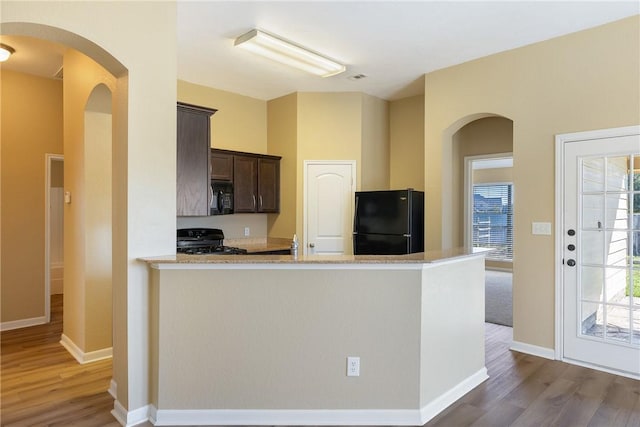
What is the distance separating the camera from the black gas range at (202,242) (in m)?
4.43

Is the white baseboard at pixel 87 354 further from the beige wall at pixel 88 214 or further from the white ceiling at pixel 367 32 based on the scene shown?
the white ceiling at pixel 367 32

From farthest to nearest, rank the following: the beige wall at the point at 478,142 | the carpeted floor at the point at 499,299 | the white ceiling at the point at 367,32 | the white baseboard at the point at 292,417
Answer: the beige wall at the point at 478,142 → the carpeted floor at the point at 499,299 → the white ceiling at the point at 367,32 → the white baseboard at the point at 292,417

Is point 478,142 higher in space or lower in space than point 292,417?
higher

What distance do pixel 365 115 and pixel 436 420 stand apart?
393cm

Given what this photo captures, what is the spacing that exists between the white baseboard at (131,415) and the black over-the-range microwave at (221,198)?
2.51 meters

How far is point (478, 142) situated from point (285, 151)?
3.14m

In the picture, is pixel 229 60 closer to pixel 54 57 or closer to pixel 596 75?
pixel 54 57

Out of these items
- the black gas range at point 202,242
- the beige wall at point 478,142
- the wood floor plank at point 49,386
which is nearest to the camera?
the wood floor plank at point 49,386

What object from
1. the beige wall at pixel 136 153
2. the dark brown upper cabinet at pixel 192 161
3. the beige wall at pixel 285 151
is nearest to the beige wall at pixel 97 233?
the dark brown upper cabinet at pixel 192 161

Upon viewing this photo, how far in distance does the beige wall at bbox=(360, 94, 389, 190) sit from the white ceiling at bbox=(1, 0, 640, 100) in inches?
27.0

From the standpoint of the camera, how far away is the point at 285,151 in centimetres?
549

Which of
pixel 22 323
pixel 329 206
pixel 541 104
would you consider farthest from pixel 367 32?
pixel 22 323

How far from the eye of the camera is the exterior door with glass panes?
321 cm

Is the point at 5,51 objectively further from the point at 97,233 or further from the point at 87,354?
the point at 87,354
